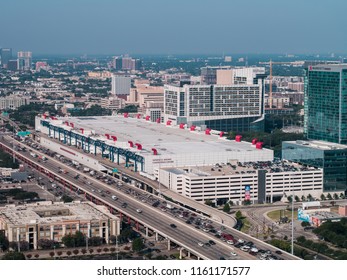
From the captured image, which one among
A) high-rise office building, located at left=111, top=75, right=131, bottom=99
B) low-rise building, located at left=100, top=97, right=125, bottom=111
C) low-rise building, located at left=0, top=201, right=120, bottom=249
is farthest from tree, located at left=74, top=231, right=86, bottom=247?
high-rise office building, located at left=111, top=75, right=131, bottom=99

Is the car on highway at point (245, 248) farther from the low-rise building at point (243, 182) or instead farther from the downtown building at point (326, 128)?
the downtown building at point (326, 128)

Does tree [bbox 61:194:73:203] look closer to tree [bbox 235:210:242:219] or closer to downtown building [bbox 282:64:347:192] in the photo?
tree [bbox 235:210:242:219]

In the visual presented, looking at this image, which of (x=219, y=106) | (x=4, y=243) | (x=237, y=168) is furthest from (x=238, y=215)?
(x=219, y=106)

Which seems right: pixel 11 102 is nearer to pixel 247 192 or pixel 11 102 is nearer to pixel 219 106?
pixel 219 106

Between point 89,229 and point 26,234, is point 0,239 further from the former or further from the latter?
point 89,229

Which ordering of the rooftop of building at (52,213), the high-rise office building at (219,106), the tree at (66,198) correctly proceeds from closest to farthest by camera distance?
the rooftop of building at (52,213), the tree at (66,198), the high-rise office building at (219,106)

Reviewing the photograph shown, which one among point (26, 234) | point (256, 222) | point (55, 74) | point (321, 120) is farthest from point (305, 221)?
point (55, 74)

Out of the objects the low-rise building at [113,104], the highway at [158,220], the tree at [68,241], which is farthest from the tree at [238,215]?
the low-rise building at [113,104]
